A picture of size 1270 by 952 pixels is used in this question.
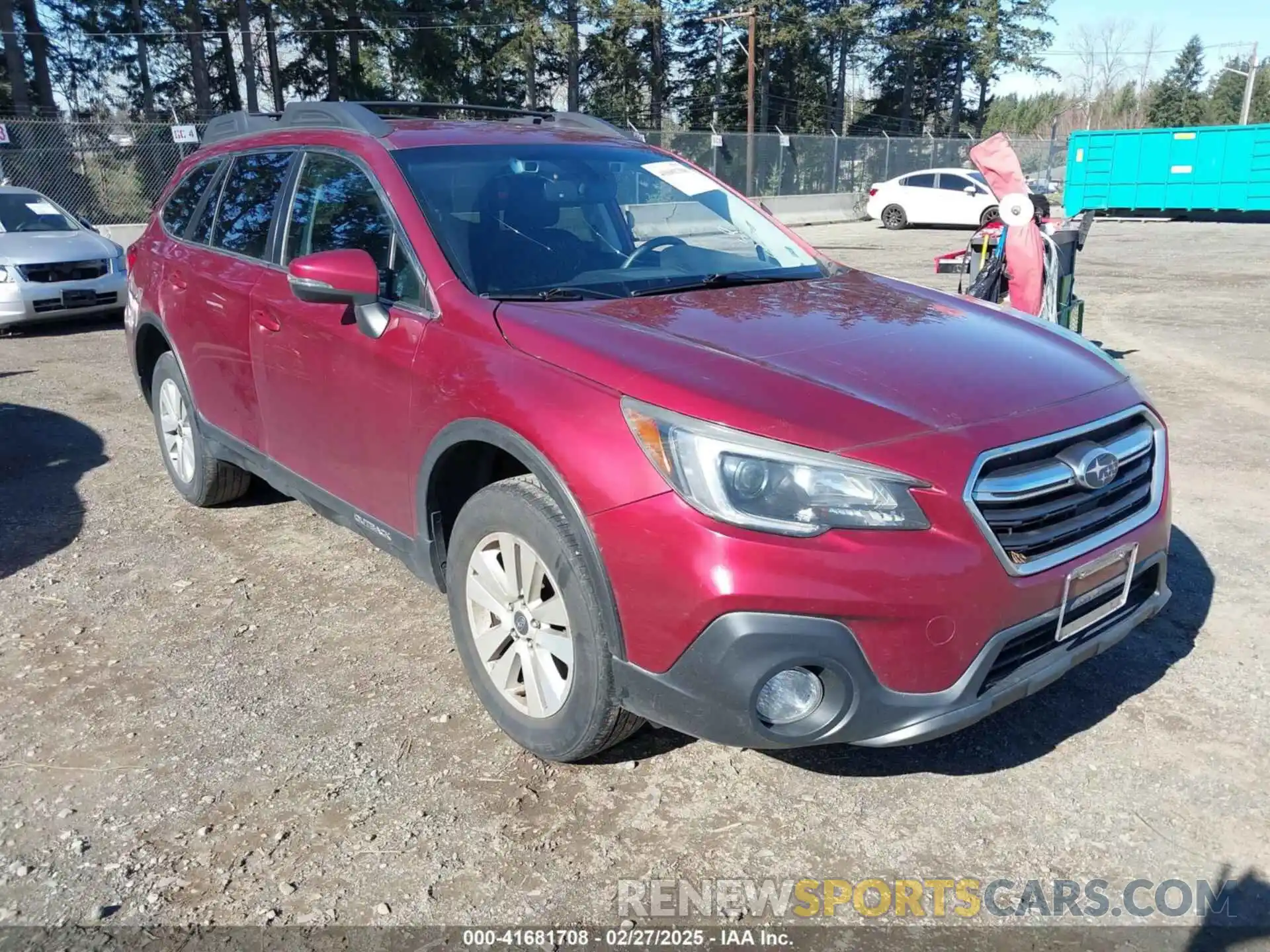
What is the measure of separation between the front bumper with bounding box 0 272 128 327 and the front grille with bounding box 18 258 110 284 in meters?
0.05

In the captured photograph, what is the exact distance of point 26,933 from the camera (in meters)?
2.36

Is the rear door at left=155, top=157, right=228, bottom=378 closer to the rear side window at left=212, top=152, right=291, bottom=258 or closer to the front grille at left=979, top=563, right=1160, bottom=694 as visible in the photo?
the rear side window at left=212, top=152, right=291, bottom=258

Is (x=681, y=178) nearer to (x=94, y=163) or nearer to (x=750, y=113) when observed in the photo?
(x=94, y=163)

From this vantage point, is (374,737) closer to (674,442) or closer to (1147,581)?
(674,442)

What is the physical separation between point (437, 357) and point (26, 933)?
183 centimetres

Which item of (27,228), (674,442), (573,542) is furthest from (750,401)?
(27,228)

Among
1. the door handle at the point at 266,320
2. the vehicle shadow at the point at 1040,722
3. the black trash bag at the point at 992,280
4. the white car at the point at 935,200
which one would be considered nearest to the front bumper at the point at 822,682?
the vehicle shadow at the point at 1040,722

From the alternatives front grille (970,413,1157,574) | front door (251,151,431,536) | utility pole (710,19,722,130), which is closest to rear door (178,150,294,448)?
front door (251,151,431,536)

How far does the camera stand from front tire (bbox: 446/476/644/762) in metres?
2.62

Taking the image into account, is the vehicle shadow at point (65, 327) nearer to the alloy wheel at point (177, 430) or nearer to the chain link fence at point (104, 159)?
the chain link fence at point (104, 159)

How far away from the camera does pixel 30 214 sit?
11586 mm

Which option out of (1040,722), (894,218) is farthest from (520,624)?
(894,218)

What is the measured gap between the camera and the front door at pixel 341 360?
3289mm

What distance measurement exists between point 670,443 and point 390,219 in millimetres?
1589
